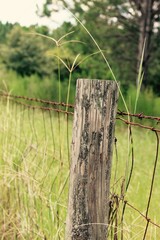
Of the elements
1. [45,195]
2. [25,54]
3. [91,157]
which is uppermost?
[25,54]

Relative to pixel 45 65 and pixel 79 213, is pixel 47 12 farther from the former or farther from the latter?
pixel 79 213

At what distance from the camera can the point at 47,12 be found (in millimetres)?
14266

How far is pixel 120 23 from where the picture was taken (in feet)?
45.3

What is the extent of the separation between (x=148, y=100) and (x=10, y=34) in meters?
11.6

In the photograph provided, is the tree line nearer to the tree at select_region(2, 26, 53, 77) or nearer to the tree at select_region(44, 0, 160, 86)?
the tree at select_region(44, 0, 160, 86)

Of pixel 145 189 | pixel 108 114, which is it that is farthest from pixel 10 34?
pixel 108 114

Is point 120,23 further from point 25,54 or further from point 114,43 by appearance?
point 25,54

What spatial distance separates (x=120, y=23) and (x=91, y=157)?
492 inches

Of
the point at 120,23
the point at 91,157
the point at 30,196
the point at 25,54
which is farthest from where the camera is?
the point at 25,54

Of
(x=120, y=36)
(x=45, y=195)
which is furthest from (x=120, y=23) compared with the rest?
(x=45, y=195)

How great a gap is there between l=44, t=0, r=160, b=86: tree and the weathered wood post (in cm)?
1123

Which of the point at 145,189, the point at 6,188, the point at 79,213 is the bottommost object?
the point at 145,189

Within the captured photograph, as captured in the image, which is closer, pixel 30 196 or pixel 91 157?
pixel 91 157

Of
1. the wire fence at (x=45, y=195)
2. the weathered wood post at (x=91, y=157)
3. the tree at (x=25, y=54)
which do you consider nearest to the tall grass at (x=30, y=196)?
the wire fence at (x=45, y=195)
